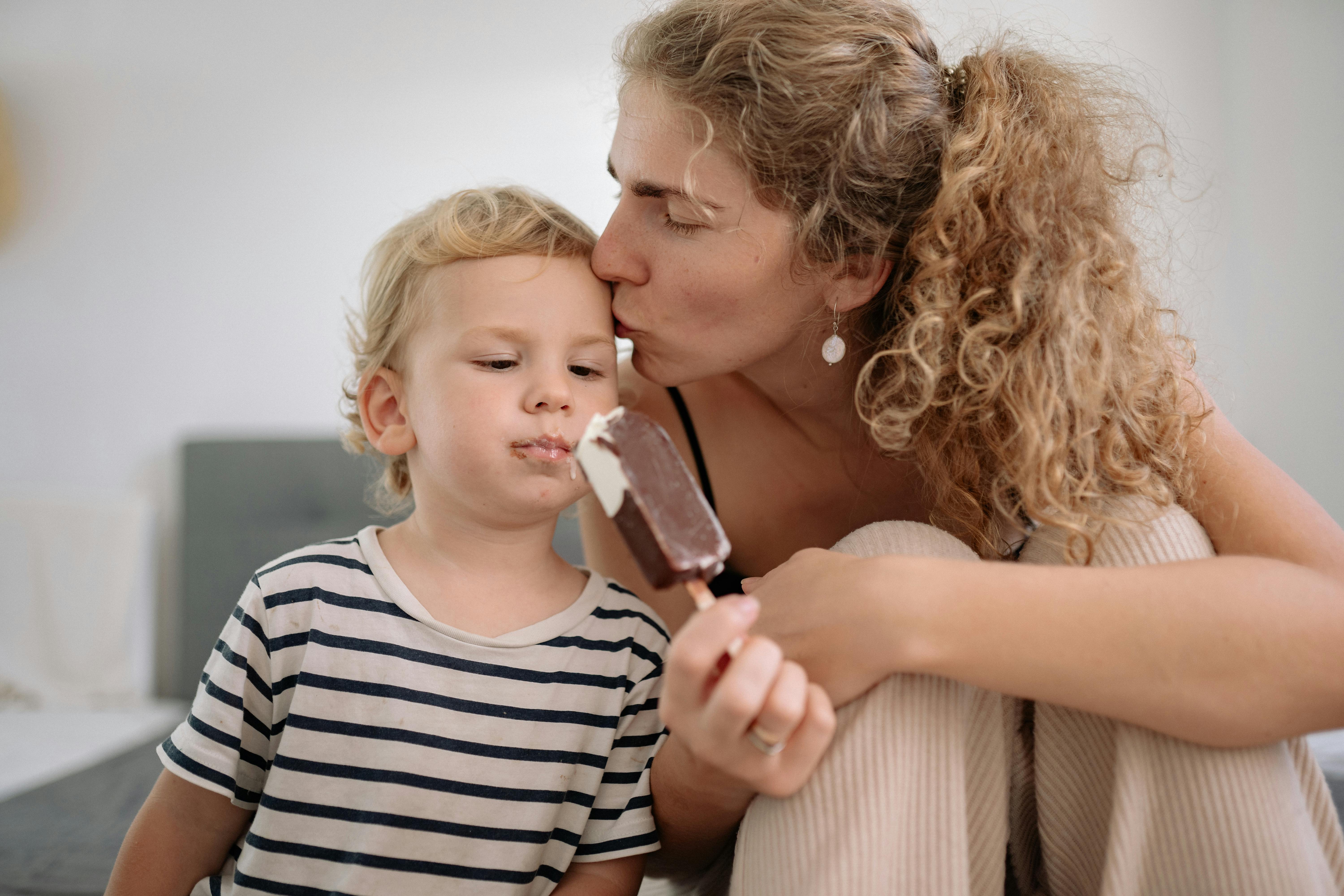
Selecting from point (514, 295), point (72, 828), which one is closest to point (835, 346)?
point (514, 295)

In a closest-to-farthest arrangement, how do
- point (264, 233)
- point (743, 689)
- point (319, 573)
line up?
point (743, 689) → point (319, 573) → point (264, 233)

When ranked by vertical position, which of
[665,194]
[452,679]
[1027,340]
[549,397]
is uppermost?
[665,194]

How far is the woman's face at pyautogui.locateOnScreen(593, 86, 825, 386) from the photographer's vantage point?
1158 mm

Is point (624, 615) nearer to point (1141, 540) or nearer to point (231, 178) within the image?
point (1141, 540)

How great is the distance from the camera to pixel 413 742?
1.03 m

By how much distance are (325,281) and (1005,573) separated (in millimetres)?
2422

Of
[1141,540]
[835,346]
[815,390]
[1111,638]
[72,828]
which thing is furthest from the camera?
[72,828]

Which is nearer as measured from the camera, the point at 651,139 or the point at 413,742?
the point at 413,742

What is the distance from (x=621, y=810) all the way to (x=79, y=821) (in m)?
1.34

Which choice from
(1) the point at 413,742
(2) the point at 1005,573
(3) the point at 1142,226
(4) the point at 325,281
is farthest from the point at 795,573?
(4) the point at 325,281

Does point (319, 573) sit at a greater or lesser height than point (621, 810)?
greater

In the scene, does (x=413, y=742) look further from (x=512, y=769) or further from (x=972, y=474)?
(x=972, y=474)

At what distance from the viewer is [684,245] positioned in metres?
1.17

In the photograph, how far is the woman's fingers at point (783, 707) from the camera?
741 mm
